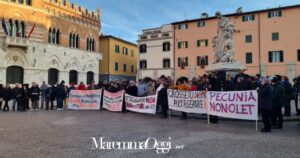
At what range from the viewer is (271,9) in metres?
36.0

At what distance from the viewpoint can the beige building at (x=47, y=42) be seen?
99.7ft

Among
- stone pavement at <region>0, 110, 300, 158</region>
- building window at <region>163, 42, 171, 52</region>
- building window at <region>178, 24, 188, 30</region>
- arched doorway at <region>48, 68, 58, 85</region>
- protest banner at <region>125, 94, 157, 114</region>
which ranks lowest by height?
stone pavement at <region>0, 110, 300, 158</region>

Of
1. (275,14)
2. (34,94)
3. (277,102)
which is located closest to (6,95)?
(34,94)

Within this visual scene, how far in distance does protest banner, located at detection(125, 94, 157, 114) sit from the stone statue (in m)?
6.53

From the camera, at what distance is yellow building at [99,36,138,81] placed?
155ft

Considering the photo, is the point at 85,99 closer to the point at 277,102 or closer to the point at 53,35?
the point at 277,102

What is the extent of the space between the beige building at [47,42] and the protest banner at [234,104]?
27945 millimetres

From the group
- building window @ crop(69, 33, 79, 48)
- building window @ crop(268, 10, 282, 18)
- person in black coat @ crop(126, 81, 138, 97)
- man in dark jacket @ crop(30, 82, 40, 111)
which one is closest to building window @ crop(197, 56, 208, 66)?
building window @ crop(268, 10, 282, 18)

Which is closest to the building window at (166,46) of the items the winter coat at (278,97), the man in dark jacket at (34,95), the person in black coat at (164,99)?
the man in dark jacket at (34,95)

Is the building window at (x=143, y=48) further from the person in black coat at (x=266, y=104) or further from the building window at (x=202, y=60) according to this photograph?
the person in black coat at (x=266, y=104)

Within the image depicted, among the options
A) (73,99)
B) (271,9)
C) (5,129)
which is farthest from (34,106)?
(271,9)

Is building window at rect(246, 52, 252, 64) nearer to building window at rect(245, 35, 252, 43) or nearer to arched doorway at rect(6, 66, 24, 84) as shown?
building window at rect(245, 35, 252, 43)

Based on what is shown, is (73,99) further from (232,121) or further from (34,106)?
(232,121)

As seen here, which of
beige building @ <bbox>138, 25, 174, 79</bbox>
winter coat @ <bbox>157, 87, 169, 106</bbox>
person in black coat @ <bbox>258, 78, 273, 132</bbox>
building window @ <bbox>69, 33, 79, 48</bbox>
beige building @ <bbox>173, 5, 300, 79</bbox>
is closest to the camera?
person in black coat @ <bbox>258, 78, 273, 132</bbox>
